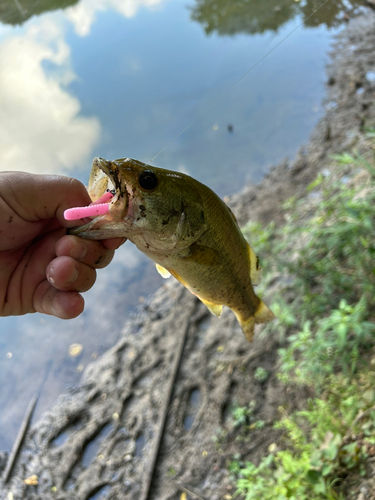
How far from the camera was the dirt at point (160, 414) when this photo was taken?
373 centimetres

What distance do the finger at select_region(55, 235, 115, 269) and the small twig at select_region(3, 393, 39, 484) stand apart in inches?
149

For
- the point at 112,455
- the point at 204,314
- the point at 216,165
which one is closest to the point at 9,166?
the point at 216,165

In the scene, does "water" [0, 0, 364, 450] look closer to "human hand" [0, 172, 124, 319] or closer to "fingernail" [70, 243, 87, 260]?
"human hand" [0, 172, 124, 319]

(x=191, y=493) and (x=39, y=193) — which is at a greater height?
(x=39, y=193)

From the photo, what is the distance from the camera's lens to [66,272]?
68.1 inches

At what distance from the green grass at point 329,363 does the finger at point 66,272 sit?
75.2 inches

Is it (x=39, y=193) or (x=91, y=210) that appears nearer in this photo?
(x=91, y=210)

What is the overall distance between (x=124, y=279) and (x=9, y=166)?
3.30 metres

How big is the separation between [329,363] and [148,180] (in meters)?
2.49

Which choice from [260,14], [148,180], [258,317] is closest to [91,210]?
[148,180]

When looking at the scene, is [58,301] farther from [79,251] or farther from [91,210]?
[91,210]

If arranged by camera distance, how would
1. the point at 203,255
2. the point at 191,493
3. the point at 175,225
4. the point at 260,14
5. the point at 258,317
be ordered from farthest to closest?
the point at 260,14 < the point at 191,493 < the point at 258,317 < the point at 203,255 < the point at 175,225

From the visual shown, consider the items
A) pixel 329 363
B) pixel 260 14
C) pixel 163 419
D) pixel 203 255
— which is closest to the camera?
pixel 203 255

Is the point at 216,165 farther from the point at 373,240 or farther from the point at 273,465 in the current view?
the point at 273,465
